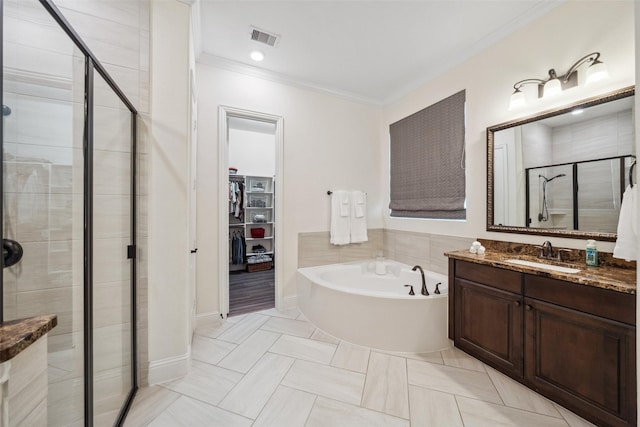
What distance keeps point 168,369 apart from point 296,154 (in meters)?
2.37

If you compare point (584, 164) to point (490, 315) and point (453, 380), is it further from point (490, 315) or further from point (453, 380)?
point (453, 380)

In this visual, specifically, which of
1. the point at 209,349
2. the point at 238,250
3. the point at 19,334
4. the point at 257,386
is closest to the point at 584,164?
the point at 257,386

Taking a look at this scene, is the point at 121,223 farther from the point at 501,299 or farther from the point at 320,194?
the point at 501,299

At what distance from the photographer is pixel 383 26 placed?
2.15 metres

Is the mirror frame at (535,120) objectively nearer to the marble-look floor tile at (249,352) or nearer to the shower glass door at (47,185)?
the marble-look floor tile at (249,352)

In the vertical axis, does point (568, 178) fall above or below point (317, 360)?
above

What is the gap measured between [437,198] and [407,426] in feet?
7.05

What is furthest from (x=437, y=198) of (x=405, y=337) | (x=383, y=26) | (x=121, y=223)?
(x=121, y=223)

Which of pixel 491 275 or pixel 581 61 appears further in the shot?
pixel 491 275

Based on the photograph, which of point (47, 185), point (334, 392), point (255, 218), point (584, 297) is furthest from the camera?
point (255, 218)

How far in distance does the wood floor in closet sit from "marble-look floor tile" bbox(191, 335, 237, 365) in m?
0.57

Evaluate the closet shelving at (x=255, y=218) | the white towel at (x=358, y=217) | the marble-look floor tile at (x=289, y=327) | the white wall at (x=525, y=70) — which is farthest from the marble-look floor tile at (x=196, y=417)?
the closet shelving at (x=255, y=218)

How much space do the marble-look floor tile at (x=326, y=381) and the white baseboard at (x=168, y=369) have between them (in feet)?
2.38

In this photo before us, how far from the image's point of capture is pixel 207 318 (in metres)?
2.54
